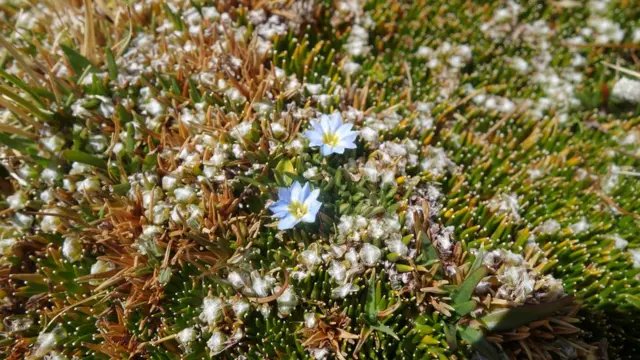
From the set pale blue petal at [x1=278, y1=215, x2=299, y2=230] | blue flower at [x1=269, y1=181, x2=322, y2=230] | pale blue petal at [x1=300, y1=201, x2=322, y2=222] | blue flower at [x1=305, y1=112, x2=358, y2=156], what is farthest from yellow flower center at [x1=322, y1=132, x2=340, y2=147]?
pale blue petal at [x1=278, y1=215, x2=299, y2=230]

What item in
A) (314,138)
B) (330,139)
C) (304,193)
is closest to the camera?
(304,193)

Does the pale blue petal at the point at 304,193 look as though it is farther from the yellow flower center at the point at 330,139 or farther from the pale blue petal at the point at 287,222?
the yellow flower center at the point at 330,139

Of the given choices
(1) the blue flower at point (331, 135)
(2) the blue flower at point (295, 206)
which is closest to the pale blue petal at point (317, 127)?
(1) the blue flower at point (331, 135)

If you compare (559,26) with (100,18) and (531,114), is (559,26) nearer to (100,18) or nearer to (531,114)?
(531,114)

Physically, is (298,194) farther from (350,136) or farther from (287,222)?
(350,136)

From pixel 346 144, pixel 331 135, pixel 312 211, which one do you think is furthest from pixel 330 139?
pixel 312 211

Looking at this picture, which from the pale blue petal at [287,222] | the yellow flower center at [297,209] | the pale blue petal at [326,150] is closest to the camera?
the pale blue petal at [287,222]

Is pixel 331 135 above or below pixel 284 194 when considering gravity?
above

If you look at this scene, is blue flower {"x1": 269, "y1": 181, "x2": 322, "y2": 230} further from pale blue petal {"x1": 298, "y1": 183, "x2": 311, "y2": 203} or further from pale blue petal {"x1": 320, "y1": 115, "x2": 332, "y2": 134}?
pale blue petal {"x1": 320, "y1": 115, "x2": 332, "y2": 134}
